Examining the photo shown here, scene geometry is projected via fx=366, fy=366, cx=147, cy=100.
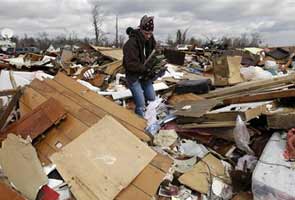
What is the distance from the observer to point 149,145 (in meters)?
3.82

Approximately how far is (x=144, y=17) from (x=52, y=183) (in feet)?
7.24

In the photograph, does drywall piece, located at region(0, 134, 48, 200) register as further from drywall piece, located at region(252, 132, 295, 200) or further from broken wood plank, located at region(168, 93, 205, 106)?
broken wood plank, located at region(168, 93, 205, 106)

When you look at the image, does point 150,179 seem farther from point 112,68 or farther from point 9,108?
point 112,68

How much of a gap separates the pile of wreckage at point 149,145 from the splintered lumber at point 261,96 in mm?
12

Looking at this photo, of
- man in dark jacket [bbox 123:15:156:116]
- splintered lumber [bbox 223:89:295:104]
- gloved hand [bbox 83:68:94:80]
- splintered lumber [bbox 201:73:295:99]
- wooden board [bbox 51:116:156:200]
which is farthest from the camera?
gloved hand [bbox 83:68:94:80]

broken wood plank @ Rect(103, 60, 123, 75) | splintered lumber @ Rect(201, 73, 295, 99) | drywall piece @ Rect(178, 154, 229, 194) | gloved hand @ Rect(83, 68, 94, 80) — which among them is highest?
splintered lumber @ Rect(201, 73, 295, 99)

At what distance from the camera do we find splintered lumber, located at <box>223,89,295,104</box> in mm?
4105

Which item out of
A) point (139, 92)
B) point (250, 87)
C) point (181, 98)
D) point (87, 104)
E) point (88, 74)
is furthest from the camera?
point (88, 74)

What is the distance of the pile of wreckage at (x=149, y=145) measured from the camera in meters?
3.08

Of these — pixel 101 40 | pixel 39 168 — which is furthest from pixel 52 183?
pixel 101 40

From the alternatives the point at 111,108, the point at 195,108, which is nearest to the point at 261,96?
the point at 195,108

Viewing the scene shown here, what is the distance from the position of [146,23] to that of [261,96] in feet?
5.26

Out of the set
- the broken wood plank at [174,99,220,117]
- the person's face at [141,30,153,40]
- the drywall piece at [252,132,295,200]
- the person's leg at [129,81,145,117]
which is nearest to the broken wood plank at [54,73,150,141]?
the person's leg at [129,81,145,117]

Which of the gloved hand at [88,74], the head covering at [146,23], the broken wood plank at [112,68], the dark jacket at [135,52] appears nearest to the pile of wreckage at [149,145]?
the dark jacket at [135,52]
